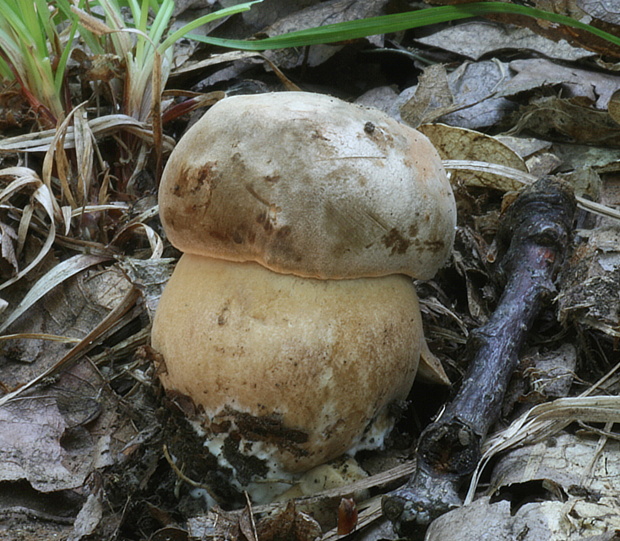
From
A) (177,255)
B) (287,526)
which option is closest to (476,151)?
(177,255)

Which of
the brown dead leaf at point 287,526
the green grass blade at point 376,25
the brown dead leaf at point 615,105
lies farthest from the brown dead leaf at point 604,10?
the brown dead leaf at point 287,526

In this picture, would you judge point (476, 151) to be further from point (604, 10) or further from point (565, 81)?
point (604, 10)

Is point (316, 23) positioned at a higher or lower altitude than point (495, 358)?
higher

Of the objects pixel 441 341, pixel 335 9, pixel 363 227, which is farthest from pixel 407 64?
pixel 363 227

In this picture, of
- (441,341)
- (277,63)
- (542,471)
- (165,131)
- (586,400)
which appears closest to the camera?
(542,471)

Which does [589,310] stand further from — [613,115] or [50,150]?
[50,150]

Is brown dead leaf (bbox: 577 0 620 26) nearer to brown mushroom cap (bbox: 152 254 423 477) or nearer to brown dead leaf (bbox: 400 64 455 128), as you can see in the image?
brown dead leaf (bbox: 400 64 455 128)
